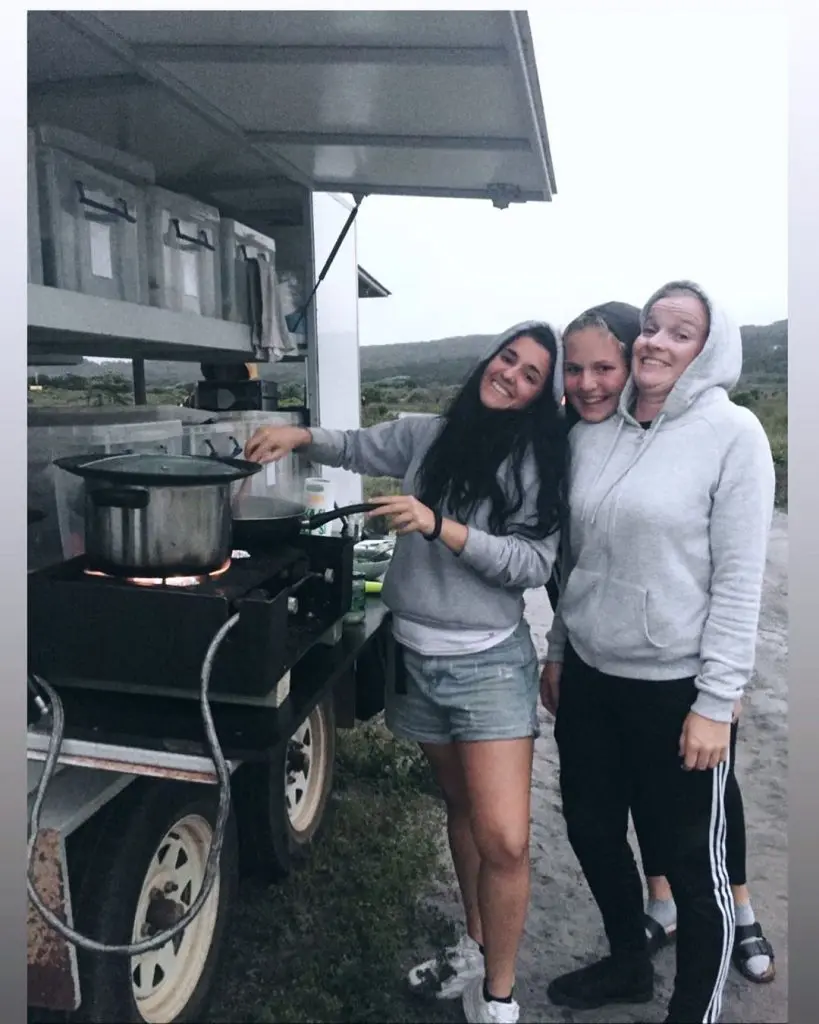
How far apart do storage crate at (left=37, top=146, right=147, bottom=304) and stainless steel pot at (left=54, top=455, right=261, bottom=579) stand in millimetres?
451

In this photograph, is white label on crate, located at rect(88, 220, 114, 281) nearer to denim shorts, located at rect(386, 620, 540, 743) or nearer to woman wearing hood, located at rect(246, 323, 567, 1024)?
woman wearing hood, located at rect(246, 323, 567, 1024)

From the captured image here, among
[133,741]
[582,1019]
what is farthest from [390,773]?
[133,741]

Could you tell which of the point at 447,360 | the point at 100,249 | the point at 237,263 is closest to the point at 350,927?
the point at 447,360

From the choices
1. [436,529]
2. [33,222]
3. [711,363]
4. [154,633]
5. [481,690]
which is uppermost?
[33,222]

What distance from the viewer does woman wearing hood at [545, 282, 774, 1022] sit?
4.21 feet

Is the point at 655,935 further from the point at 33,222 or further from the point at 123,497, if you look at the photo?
the point at 33,222

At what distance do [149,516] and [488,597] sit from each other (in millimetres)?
609

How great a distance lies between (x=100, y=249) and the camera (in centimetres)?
165

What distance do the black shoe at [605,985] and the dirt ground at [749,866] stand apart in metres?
0.02

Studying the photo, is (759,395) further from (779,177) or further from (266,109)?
(266,109)

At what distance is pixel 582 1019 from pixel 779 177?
1.52 meters

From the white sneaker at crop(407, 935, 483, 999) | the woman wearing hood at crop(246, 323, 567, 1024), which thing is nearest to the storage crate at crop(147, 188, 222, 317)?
the woman wearing hood at crop(246, 323, 567, 1024)
